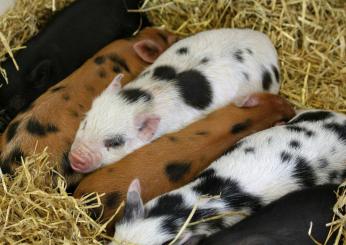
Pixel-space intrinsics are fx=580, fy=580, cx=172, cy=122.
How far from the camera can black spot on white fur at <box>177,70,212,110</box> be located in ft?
12.1

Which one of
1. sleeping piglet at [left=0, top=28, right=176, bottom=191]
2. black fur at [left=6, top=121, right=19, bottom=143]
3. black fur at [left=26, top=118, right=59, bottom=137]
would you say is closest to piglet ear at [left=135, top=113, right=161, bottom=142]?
sleeping piglet at [left=0, top=28, right=176, bottom=191]

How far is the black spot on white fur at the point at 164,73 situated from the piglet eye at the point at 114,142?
509 mm

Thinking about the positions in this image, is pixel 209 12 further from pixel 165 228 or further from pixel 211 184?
pixel 165 228

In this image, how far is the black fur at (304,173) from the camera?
3127 mm

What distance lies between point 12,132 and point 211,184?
4.15 feet

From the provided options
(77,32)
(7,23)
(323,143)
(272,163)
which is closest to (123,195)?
(272,163)

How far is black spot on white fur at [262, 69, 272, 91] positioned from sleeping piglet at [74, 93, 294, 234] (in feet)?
0.99

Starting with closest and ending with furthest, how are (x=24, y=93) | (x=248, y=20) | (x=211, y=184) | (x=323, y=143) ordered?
(x=211, y=184)
(x=323, y=143)
(x=24, y=93)
(x=248, y=20)

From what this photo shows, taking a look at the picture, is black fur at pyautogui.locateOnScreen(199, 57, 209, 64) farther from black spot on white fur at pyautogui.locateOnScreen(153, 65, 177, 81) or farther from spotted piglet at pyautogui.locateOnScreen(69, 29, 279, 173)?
black spot on white fur at pyautogui.locateOnScreen(153, 65, 177, 81)

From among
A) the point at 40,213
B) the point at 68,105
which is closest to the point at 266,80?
the point at 68,105

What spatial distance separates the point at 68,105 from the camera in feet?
11.8

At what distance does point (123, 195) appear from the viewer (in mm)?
3141

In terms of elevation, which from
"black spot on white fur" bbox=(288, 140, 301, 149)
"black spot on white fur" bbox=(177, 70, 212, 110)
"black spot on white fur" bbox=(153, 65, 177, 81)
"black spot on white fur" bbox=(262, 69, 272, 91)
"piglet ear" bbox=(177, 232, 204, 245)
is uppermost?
"black spot on white fur" bbox=(153, 65, 177, 81)

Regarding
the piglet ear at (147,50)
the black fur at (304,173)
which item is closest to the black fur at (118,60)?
the piglet ear at (147,50)
